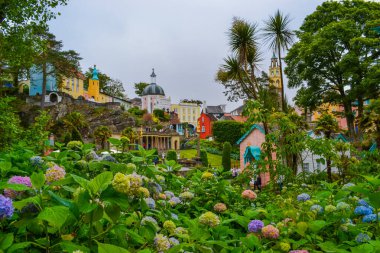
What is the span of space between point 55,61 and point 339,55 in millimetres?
37425

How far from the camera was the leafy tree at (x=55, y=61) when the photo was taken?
4825 centimetres

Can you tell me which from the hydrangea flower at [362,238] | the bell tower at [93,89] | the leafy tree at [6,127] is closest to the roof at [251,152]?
the leafy tree at [6,127]

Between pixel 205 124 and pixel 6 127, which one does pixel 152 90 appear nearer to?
pixel 205 124

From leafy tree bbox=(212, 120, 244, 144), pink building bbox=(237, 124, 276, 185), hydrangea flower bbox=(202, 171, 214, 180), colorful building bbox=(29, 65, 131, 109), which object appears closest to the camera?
hydrangea flower bbox=(202, 171, 214, 180)

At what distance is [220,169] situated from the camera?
3.92 metres

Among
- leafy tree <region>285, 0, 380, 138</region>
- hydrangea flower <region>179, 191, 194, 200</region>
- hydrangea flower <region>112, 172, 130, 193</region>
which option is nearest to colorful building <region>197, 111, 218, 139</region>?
leafy tree <region>285, 0, 380, 138</region>

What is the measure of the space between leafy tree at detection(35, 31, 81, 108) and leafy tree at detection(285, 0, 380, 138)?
32.3 m

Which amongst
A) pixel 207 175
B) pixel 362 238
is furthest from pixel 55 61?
pixel 362 238

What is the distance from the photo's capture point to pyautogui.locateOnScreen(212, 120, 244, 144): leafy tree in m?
58.1

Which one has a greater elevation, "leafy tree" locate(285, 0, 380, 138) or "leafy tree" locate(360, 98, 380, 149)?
"leafy tree" locate(285, 0, 380, 138)

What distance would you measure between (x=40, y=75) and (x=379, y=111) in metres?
55.2

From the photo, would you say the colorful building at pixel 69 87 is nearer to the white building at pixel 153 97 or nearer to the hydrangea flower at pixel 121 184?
the white building at pixel 153 97

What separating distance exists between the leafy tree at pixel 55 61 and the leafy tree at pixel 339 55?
32.3 m

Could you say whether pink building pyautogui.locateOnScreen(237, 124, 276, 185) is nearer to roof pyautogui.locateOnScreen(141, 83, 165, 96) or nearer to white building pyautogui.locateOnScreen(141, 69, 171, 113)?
white building pyautogui.locateOnScreen(141, 69, 171, 113)
